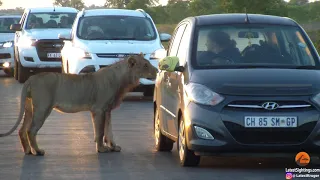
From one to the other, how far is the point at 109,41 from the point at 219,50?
9.75 m

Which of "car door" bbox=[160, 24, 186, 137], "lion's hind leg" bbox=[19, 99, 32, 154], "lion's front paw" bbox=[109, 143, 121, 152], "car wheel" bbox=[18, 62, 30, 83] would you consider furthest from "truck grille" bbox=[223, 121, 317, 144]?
"car wheel" bbox=[18, 62, 30, 83]

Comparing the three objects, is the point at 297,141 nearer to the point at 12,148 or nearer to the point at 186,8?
the point at 12,148

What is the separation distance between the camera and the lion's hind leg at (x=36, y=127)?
41.2 feet

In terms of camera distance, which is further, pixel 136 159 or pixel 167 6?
pixel 167 6

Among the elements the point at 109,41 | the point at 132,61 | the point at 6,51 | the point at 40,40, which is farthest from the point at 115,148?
the point at 6,51

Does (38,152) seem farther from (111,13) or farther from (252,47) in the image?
(111,13)

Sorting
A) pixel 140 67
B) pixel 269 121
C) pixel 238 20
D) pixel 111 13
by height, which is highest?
pixel 238 20

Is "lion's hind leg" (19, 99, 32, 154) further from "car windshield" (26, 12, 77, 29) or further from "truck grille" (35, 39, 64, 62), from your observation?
"car windshield" (26, 12, 77, 29)

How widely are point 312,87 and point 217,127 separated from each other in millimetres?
1057

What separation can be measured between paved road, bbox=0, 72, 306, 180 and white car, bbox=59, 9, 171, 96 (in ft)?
15.7

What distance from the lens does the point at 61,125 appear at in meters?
16.5

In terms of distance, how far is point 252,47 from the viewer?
11906 millimetres

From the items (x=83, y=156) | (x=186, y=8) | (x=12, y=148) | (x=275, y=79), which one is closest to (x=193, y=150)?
(x=275, y=79)

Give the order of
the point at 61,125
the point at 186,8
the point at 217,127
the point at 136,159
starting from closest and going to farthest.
A: 1. the point at 217,127
2. the point at 136,159
3. the point at 61,125
4. the point at 186,8
